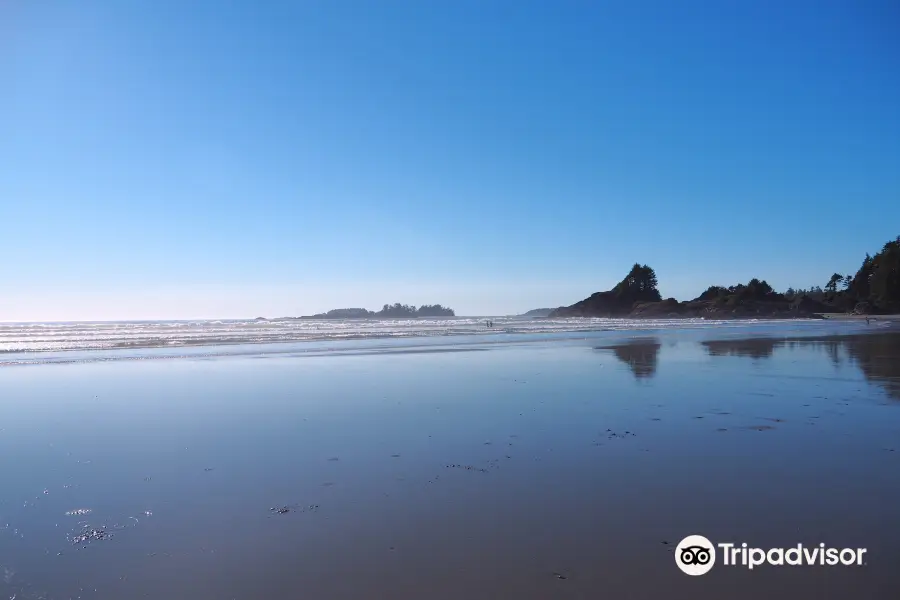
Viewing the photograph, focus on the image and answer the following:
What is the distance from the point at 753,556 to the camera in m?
4.60

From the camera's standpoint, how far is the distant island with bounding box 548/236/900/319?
92.9 metres

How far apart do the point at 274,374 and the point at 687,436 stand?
13.3 meters

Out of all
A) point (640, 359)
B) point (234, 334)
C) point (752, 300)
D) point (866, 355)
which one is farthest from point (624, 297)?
point (640, 359)

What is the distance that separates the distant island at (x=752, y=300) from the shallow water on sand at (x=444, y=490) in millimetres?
100738

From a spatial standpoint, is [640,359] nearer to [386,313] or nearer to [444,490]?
[444,490]

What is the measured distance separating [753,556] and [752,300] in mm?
119132

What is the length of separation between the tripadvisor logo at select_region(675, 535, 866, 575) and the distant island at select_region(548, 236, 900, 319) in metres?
107

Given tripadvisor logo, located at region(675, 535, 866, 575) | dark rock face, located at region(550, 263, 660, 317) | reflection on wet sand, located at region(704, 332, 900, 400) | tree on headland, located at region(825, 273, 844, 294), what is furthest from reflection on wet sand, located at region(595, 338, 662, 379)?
tree on headland, located at region(825, 273, 844, 294)

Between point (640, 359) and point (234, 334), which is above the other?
point (234, 334)

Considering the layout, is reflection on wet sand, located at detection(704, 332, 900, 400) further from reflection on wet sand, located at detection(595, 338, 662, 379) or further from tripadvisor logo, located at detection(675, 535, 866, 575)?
tripadvisor logo, located at detection(675, 535, 866, 575)

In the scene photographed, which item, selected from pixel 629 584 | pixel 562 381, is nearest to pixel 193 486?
pixel 629 584

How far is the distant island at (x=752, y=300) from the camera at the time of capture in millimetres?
92938

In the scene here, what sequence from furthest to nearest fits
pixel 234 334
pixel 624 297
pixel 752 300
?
pixel 624 297 → pixel 752 300 → pixel 234 334

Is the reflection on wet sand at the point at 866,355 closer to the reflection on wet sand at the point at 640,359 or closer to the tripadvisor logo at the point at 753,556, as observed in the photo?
the reflection on wet sand at the point at 640,359
